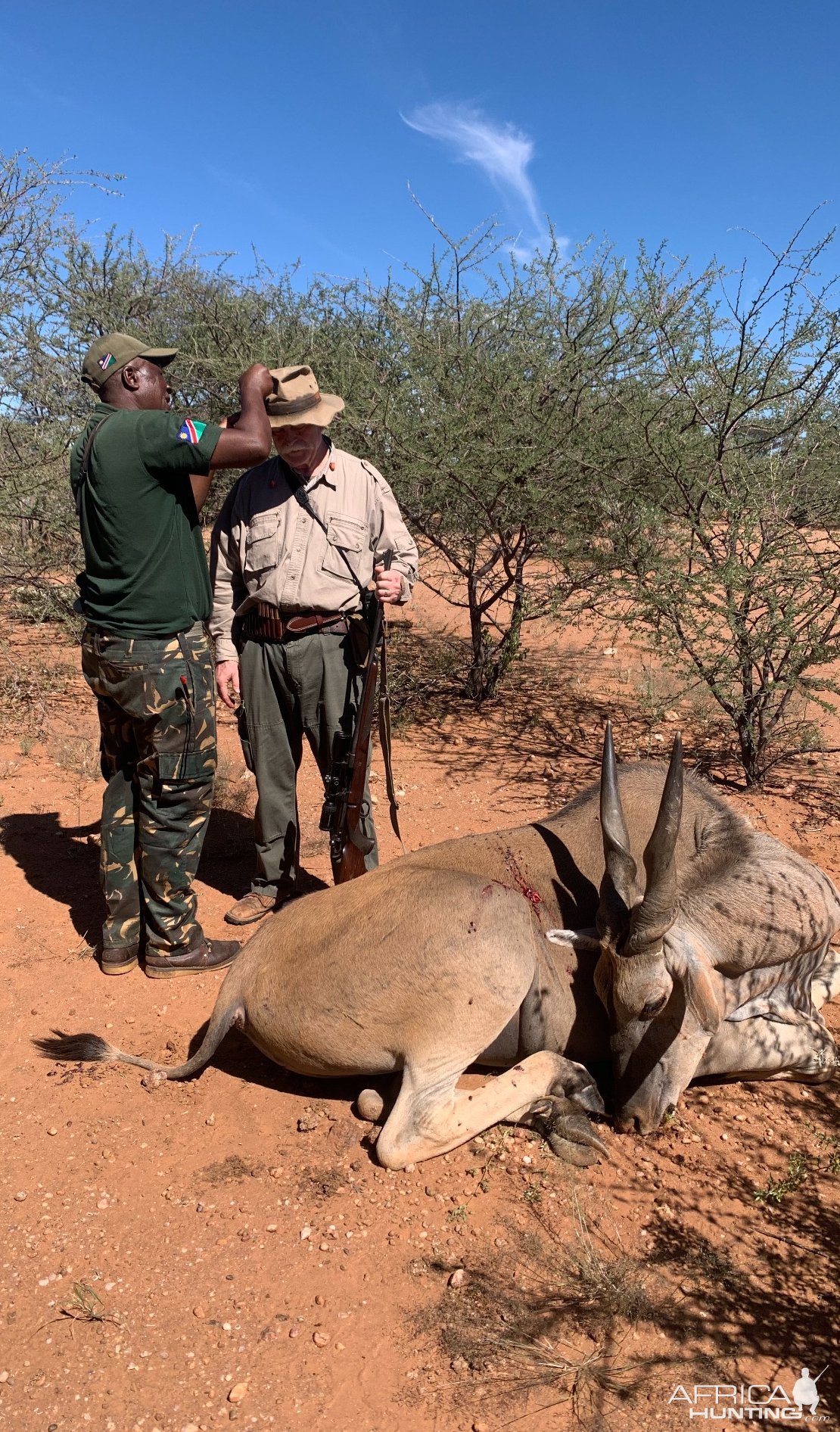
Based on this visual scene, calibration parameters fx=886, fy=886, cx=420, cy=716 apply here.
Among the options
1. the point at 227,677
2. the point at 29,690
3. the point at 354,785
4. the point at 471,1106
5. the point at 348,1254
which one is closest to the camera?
the point at 348,1254

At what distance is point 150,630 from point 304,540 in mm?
834

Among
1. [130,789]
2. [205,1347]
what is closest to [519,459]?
[130,789]

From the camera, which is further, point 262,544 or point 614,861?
point 262,544

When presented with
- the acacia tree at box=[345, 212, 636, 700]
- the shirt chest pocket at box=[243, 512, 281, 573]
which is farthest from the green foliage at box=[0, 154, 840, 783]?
the shirt chest pocket at box=[243, 512, 281, 573]

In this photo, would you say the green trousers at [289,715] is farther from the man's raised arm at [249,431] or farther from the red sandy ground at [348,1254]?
the man's raised arm at [249,431]

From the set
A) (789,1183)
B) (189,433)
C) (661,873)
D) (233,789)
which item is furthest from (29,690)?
(789,1183)

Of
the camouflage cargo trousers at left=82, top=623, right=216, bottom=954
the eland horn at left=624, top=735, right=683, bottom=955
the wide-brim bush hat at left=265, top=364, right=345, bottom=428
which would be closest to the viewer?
the eland horn at left=624, top=735, right=683, bottom=955

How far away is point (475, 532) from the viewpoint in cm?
772

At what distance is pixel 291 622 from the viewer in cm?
410

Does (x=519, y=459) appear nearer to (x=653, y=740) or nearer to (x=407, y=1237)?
(x=653, y=740)

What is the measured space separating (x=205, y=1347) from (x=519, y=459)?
585 centimetres

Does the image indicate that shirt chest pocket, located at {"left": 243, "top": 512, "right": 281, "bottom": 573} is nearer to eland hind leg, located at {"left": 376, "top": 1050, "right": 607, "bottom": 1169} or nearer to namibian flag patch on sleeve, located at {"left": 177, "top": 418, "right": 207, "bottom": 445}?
namibian flag patch on sleeve, located at {"left": 177, "top": 418, "right": 207, "bottom": 445}

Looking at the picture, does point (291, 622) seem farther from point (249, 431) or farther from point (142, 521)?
point (249, 431)

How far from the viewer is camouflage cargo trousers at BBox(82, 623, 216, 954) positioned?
3.70 meters
